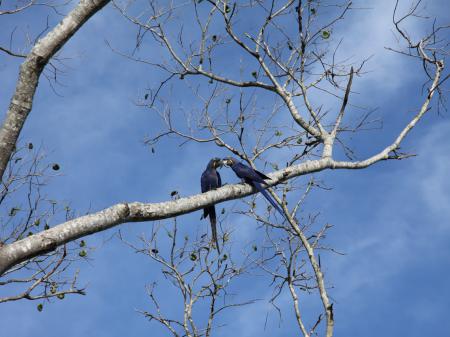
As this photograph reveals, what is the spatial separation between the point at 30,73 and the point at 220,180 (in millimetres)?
3836

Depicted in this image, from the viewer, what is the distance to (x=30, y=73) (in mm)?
4031

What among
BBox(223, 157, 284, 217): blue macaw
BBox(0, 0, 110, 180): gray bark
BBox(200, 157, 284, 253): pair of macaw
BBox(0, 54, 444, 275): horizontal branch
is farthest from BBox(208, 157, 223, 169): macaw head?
BBox(0, 0, 110, 180): gray bark

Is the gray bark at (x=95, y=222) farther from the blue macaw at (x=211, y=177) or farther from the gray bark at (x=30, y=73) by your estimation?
the blue macaw at (x=211, y=177)

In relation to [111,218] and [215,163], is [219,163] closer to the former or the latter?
[215,163]

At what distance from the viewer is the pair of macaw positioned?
599cm

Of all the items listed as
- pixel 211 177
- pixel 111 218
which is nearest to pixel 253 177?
pixel 211 177

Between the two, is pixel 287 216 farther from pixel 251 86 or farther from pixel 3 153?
pixel 3 153

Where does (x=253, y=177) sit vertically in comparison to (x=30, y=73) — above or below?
above

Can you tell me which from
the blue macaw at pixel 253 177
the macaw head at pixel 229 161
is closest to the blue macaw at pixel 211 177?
the macaw head at pixel 229 161

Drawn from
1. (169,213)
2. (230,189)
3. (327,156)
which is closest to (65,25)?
(169,213)

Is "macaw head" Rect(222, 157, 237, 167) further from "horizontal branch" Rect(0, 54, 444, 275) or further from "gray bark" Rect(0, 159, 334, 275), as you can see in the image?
"gray bark" Rect(0, 159, 334, 275)

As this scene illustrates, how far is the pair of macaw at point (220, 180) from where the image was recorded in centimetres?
599

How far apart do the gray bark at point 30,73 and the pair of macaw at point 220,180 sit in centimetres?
205

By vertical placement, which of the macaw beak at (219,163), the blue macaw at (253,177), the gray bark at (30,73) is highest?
the macaw beak at (219,163)
